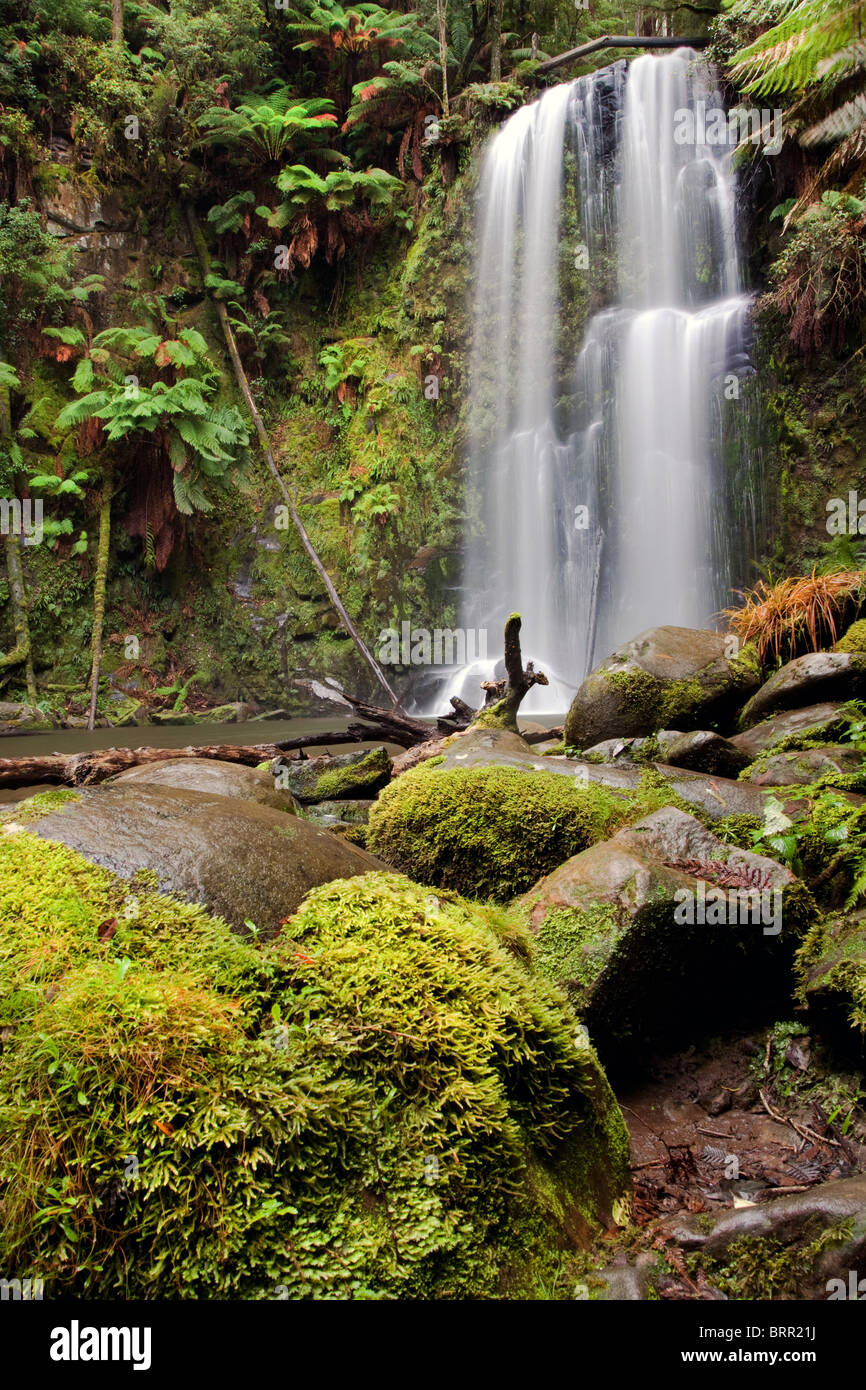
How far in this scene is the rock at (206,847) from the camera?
252cm

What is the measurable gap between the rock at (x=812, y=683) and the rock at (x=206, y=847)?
416 centimetres

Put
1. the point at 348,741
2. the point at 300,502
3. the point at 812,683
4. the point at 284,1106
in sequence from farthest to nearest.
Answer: the point at 300,502 → the point at 348,741 → the point at 812,683 → the point at 284,1106

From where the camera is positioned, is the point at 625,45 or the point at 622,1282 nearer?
the point at 622,1282

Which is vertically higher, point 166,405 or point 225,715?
point 166,405

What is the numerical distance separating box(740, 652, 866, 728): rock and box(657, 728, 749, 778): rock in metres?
0.87

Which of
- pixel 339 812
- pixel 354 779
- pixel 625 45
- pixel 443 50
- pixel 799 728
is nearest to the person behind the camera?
pixel 799 728

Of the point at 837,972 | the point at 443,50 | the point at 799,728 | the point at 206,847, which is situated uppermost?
the point at 443,50

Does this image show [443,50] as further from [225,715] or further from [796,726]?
[796,726]

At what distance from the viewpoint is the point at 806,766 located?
15.6ft

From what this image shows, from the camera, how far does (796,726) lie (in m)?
5.53

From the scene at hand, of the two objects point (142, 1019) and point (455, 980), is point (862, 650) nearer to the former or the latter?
point (455, 980)

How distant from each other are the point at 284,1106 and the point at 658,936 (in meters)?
1.90

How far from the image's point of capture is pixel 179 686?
1669cm

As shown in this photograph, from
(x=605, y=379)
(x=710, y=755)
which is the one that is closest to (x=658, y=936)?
(x=710, y=755)
